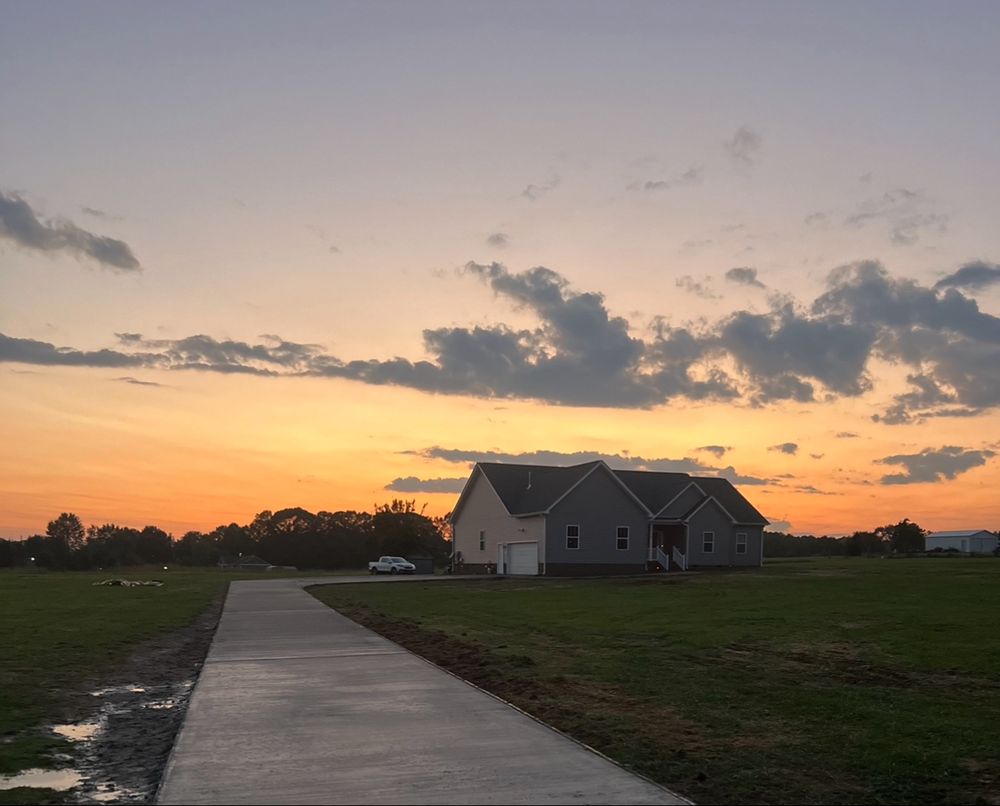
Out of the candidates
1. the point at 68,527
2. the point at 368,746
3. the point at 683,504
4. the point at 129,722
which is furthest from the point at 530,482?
the point at 68,527

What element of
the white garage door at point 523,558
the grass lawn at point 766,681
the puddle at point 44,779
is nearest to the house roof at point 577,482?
the white garage door at point 523,558

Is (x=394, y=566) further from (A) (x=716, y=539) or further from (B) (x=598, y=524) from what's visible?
(A) (x=716, y=539)

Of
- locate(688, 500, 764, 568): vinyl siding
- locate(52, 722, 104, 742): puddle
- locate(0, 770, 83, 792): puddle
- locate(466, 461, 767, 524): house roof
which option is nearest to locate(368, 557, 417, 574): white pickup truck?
locate(466, 461, 767, 524): house roof

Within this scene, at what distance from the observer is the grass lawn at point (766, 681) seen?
836cm

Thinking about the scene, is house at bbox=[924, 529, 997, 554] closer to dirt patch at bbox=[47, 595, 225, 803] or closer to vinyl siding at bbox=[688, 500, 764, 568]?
vinyl siding at bbox=[688, 500, 764, 568]

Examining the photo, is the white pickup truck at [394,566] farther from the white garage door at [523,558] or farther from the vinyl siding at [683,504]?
the vinyl siding at [683,504]

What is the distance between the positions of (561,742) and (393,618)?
17311mm

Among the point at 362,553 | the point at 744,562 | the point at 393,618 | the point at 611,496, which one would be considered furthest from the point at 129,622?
the point at 362,553

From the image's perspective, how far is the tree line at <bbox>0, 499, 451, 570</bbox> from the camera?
80.3 m

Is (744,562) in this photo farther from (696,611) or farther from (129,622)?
(129,622)

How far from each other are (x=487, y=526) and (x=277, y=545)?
49540 mm

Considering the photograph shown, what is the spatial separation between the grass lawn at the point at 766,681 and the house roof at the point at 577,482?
27.4 m

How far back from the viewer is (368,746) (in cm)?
884

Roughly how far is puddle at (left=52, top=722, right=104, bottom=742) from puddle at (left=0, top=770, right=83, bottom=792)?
160cm
